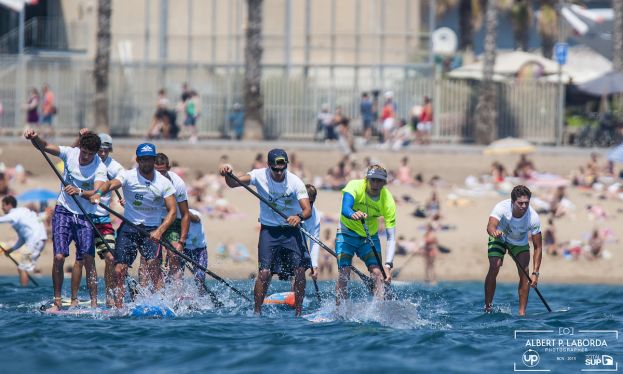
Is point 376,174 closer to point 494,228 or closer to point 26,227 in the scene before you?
point 494,228

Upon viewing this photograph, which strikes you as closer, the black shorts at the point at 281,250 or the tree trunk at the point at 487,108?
the black shorts at the point at 281,250

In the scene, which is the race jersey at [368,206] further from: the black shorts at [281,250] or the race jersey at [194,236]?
the race jersey at [194,236]

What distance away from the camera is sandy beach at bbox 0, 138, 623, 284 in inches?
994

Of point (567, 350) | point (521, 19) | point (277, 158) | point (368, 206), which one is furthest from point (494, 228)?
point (521, 19)

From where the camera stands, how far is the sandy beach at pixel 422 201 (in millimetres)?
25255

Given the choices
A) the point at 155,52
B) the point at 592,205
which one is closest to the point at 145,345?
the point at 592,205

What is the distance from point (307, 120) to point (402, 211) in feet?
26.8

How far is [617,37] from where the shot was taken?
36.8m

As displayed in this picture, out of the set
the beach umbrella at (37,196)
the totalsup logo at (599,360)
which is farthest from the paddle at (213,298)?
the beach umbrella at (37,196)

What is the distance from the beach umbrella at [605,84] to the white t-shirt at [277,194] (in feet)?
70.2

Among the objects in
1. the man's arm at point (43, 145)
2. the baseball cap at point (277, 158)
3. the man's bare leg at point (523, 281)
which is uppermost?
the man's arm at point (43, 145)

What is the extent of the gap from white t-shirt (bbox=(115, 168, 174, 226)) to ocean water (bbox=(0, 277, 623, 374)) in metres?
1.06

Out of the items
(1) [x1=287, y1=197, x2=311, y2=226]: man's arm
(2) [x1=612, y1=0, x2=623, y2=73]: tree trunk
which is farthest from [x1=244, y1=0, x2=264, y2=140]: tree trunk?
(1) [x1=287, y1=197, x2=311, y2=226]: man's arm

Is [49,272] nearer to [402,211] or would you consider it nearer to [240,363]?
[402,211]
